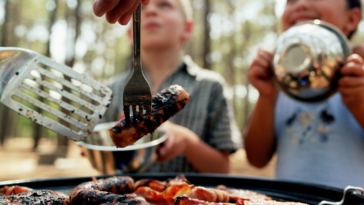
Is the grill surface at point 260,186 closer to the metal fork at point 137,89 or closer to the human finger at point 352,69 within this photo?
the human finger at point 352,69

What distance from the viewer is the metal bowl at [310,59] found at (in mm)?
1818

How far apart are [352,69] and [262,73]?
2.31ft

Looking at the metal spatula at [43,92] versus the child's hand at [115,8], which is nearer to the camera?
the child's hand at [115,8]

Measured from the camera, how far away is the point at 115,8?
108 centimetres

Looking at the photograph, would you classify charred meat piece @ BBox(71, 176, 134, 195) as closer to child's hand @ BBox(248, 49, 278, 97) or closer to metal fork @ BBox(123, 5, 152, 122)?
metal fork @ BBox(123, 5, 152, 122)

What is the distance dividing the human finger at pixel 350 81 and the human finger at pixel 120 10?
156 cm

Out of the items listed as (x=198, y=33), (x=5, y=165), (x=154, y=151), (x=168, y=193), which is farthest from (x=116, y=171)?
(x=198, y=33)

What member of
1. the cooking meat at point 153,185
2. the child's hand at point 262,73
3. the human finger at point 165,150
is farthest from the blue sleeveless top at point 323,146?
the cooking meat at point 153,185

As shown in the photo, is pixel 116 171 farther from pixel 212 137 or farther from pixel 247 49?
pixel 247 49

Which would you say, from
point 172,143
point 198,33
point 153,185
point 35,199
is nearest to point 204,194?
point 153,185

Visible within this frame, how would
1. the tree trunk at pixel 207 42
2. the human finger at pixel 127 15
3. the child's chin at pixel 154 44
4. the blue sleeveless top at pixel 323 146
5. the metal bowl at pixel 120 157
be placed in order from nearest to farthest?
the human finger at pixel 127 15 → the metal bowl at pixel 120 157 → the blue sleeveless top at pixel 323 146 → the child's chin at pixel 154 44 → the tree trunk at pixel 207 42

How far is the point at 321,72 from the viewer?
6.05 ft

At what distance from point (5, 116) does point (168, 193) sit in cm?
1732

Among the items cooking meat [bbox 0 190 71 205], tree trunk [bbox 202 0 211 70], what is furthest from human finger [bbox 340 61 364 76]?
tree trunk [bbox 202 0 211 70]
